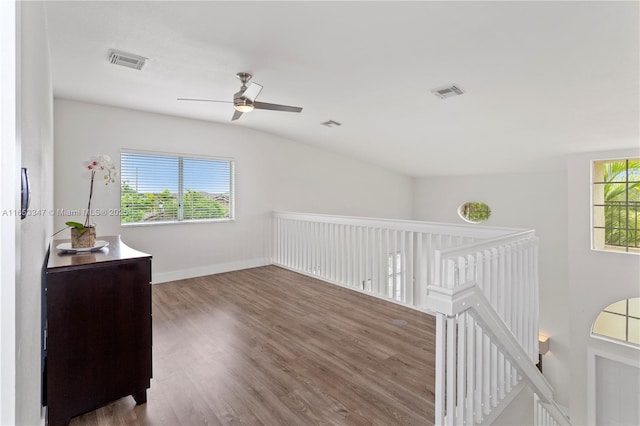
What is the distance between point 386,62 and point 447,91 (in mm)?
1023

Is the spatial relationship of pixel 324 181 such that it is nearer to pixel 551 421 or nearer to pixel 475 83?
pixel 475 83

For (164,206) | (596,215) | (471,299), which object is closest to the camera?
(471,299)

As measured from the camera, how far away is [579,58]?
279cm

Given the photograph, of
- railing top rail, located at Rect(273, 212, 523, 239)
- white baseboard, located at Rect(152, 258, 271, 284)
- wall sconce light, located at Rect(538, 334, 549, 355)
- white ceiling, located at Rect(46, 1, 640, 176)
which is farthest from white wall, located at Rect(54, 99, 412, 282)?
wall sconce light, located at Rect(538, 334, 549, 355)

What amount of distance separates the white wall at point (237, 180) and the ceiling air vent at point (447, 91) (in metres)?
3.28

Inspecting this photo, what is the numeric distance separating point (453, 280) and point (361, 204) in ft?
19.5

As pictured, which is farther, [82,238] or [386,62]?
[386,62]

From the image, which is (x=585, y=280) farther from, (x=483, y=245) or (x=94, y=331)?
(x=94, y=331)

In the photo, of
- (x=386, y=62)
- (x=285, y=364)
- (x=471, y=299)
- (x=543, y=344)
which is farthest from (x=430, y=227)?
(x=543, y=344)

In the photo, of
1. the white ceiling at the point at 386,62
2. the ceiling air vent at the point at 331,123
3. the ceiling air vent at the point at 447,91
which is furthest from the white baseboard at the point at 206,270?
the ceiling air vent at the point at 447,91

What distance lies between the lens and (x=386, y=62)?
306cm

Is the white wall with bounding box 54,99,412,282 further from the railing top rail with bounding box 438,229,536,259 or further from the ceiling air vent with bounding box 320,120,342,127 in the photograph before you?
the railing top rail with bounding box 438,229,536,259

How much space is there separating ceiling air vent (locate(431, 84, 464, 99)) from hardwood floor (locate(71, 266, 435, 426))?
2.55 meters

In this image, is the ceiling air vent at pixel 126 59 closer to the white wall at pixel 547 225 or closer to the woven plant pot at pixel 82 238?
the woven plant pot at pixel 82 238
